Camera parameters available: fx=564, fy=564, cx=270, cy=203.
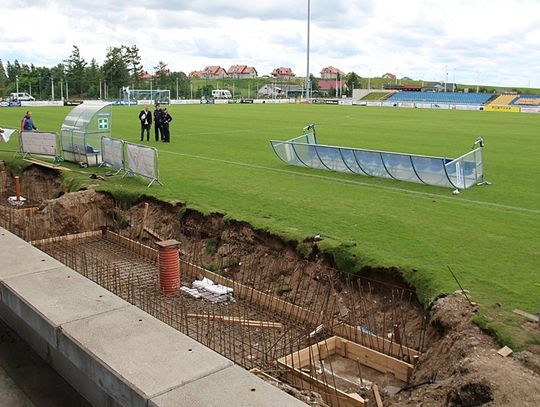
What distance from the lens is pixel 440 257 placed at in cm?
1047

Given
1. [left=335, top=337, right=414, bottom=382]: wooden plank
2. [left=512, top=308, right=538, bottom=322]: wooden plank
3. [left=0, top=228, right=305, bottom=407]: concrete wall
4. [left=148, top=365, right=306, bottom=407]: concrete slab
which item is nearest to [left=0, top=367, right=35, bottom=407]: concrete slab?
[left=0, top=228, right=305, bottom=407]: concrete wall

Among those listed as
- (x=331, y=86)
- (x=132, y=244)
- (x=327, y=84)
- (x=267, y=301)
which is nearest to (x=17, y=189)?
(x=132, y=244)

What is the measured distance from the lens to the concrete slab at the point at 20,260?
5.98 metres

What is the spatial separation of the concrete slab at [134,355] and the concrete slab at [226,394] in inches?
3.2

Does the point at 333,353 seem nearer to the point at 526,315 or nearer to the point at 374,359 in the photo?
the point at 374,359

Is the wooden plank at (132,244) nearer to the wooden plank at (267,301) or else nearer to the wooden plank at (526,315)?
the wooden plank at (267,301)

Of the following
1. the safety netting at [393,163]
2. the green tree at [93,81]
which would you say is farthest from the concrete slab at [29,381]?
the green tree at [93,81]

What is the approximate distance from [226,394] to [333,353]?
4.88 metres

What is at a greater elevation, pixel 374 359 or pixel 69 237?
pixel 69 237

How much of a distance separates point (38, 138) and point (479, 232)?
17.2m

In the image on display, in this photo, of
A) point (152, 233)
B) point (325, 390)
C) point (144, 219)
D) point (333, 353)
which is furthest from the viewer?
point (144, 219)

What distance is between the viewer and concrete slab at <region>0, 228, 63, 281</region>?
5.98 meters

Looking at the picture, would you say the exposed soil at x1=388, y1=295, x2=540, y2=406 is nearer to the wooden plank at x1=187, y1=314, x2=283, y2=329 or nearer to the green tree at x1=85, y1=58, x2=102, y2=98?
the wooden plank at x1=187, y1=314, x2=283, y2=329

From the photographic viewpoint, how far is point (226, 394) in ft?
12.2
